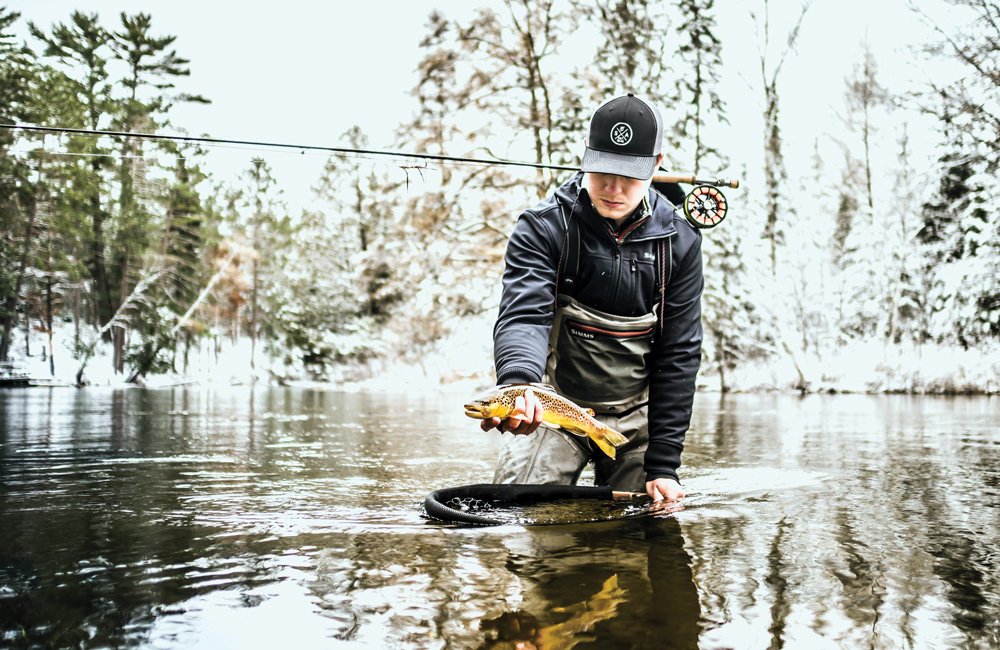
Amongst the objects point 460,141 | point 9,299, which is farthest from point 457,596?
point 9,299

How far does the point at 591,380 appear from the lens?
166 inches

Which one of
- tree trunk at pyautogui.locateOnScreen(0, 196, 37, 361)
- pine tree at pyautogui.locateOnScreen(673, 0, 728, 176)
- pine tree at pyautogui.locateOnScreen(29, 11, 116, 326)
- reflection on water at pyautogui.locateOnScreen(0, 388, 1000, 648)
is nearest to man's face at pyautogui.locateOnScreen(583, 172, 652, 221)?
reflection on water at pyautogui.locateOnScreen(0, 388, 1000, 648)

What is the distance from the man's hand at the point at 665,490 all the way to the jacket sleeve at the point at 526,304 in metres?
1.01

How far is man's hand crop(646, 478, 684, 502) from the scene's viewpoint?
4.09m

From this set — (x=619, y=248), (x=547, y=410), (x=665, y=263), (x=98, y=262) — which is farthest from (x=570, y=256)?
(x=98, y=262)

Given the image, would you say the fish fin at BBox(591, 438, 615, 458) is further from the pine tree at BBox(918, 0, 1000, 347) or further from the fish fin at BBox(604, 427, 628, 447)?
the pine tree at BBox(918, 0, 1000, 347)

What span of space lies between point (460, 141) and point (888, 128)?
17153mm

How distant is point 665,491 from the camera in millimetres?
Answer: 4090

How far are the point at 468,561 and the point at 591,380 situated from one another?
150cm

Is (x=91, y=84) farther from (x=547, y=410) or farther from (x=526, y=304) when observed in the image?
(x=547, y=410)

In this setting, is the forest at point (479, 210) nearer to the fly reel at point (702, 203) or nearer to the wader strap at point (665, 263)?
the fly reel at point (702, 203)

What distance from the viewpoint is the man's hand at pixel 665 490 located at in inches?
161

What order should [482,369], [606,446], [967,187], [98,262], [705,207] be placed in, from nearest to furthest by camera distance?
[606,446] < [705,207] < [967,187] < [482,369] < [98,262]

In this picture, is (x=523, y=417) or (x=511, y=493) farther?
(x=511, y=493)
